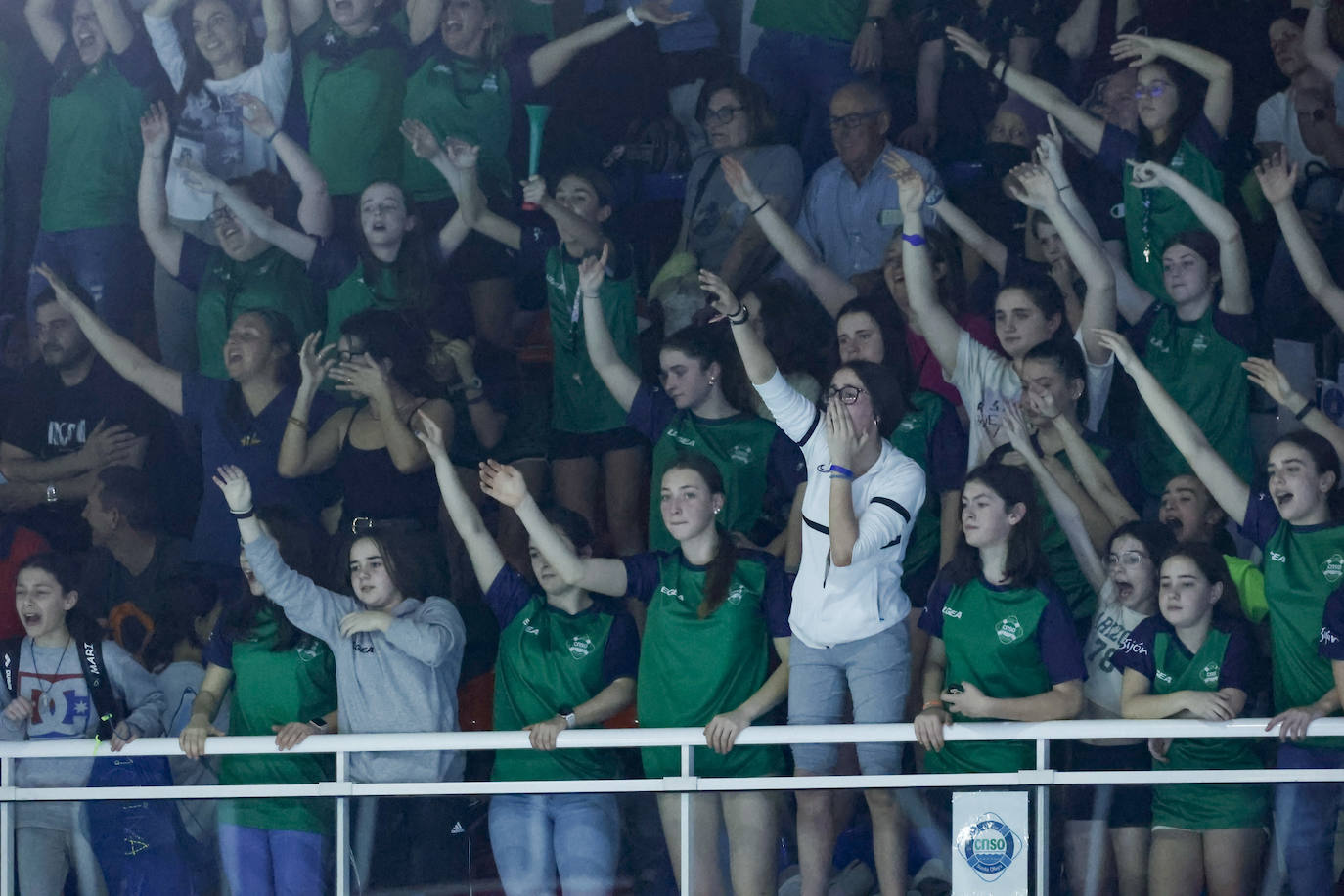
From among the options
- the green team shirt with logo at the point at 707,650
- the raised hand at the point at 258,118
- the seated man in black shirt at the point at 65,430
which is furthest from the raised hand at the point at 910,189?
the seated man in black shirt at the point at 65,430

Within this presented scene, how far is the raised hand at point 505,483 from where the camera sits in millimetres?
5434

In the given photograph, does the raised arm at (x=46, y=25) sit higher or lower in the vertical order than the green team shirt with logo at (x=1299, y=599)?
higher

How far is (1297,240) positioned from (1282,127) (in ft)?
1.96

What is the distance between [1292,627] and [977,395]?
1331mm

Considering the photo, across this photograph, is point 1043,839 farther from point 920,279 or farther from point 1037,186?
point 1037,186

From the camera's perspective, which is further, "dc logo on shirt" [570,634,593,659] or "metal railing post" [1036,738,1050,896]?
"dc logo on shirt" [570,634,593,659]

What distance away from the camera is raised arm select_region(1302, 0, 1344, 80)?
20.7 feet

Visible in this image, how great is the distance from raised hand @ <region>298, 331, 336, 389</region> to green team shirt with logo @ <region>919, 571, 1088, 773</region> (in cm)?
268

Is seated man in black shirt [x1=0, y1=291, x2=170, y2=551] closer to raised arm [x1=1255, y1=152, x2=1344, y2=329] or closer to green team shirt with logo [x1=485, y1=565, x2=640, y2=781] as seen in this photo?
green team shirt with logo [x1=485, y1=565, x2=640, y2=781]

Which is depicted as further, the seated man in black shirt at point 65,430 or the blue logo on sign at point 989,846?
Result: the seated man in black shirt at point 65,430

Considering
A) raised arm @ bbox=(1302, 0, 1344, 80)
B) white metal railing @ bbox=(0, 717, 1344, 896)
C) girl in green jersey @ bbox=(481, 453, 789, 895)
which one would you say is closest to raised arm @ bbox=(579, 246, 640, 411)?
girl in green jersey @ bbox=(481, 453, 789, 895)

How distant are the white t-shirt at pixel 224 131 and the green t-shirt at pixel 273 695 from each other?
224 centimetres

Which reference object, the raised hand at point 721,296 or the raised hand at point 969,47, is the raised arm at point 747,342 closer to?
the raised hand at point 721,296

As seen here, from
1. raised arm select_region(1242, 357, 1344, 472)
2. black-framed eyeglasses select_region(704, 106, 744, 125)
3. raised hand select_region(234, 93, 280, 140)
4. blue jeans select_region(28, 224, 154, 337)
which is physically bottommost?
raised arm select_region(1242, 357, 1344, 472)
